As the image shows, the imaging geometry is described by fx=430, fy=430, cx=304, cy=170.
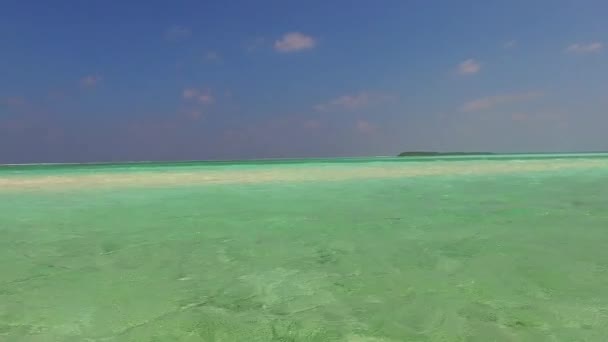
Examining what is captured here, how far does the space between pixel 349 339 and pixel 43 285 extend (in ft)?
7.19

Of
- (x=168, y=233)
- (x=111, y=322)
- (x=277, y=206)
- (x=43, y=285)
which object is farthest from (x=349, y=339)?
(x=277, y=206)

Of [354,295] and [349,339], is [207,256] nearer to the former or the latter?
[354,295]

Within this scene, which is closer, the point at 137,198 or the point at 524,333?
the point at 524,333

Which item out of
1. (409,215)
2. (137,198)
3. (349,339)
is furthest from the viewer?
(137,198)

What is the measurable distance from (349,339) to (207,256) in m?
1.94

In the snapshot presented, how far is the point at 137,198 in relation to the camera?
29.5 ft

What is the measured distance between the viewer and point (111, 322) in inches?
89.2

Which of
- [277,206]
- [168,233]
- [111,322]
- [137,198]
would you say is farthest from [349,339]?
[137,198]

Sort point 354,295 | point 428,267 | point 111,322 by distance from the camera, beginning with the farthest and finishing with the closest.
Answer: point 428,267 → point 354,295 → point 111,322

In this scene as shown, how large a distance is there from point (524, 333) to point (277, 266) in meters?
1.78

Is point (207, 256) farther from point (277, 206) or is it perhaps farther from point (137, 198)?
point (137, 198)

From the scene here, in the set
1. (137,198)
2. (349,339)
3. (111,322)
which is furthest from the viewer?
(137,198)

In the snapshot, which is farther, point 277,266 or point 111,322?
point 277,266

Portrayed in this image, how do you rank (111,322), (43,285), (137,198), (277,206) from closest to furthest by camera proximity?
(111,322), (43,285), (277,206), (137,198)
